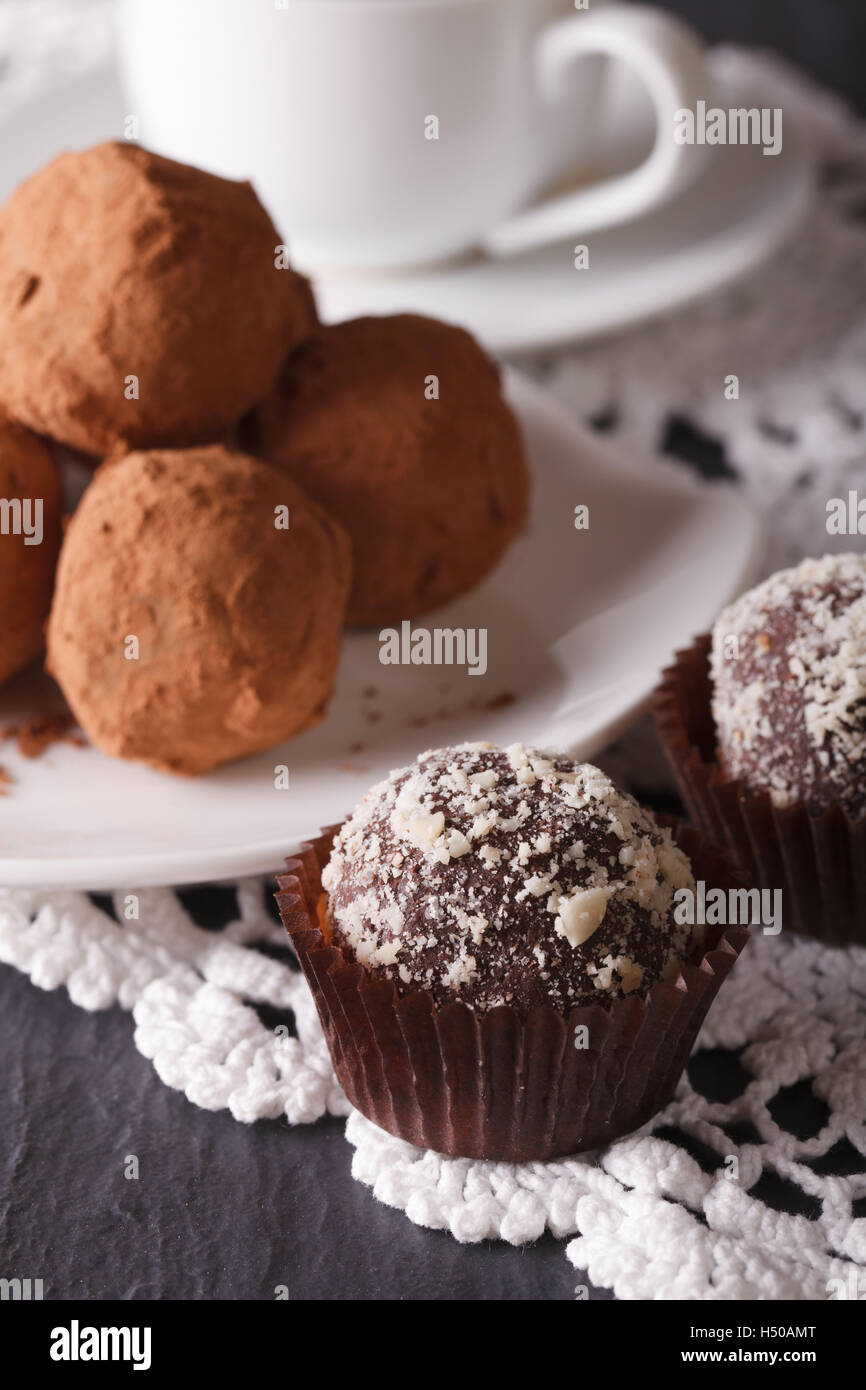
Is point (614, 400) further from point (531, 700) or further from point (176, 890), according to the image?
point (176, 890)

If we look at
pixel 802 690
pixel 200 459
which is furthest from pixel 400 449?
pixel 802 690

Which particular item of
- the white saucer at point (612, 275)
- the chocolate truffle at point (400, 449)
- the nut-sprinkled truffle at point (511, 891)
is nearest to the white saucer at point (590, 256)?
the white saucer at point (612, 275)

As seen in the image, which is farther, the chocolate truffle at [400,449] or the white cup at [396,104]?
the white cup at [396,104]

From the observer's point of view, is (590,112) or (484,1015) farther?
(590,112)

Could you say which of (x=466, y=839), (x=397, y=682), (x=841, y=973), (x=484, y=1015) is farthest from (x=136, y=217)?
(x=841, y=973)

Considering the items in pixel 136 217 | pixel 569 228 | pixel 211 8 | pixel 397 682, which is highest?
pixel 211 8

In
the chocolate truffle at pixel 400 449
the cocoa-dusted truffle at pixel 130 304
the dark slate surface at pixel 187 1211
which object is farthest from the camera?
the chocolate truffle at pixel 400 449

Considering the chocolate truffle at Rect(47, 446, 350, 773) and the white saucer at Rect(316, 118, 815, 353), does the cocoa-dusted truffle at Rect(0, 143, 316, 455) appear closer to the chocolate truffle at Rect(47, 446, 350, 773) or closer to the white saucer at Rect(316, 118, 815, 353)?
the chocolate truffle at Rect(47, 446, 350, 773)

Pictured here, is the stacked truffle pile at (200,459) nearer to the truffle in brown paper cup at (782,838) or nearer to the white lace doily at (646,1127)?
the white lace doily at (646,1127)

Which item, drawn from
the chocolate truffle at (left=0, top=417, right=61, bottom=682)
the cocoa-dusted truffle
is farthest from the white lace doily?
the cocoa-dusted truffle
